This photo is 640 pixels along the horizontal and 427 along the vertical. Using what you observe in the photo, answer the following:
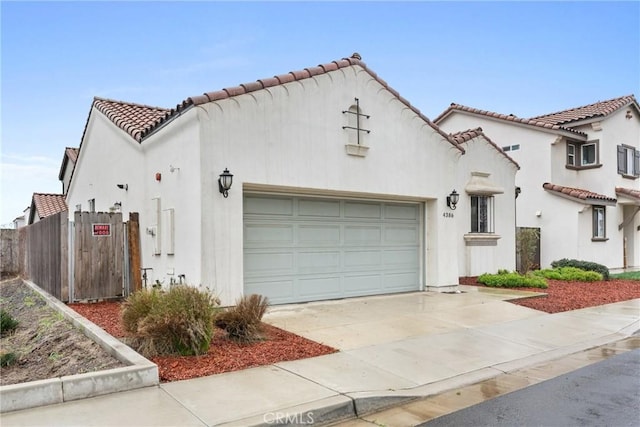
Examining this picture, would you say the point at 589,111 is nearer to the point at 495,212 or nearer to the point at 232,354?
the point at 495,212

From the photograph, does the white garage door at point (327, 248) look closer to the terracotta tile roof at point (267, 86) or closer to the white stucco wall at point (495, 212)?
the terracotta tile roof at point (267, 86)

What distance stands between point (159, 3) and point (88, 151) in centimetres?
787

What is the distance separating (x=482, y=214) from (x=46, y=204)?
2127cm

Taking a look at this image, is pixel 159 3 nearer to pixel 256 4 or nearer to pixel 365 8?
pixel 256 4

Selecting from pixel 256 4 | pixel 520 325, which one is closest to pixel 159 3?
pixel 256 4

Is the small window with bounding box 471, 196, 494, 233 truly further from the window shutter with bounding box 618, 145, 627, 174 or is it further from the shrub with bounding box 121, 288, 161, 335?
the shrub with bounding box 121, 288, 161, 335

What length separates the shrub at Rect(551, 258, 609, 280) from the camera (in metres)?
17.0

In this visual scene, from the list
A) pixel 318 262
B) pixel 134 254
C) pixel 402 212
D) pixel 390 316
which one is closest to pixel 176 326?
pixel 390 316

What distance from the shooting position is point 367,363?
20.5 ft

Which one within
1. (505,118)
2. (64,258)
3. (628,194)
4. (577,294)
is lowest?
(577,294)

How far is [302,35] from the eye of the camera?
13.4 meters

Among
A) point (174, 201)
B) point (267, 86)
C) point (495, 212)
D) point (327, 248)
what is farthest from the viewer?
point (495, 212)

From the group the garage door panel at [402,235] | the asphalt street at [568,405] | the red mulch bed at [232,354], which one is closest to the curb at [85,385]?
the red mulch bed at [232,354]

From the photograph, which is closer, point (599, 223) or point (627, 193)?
point (599, 223)
